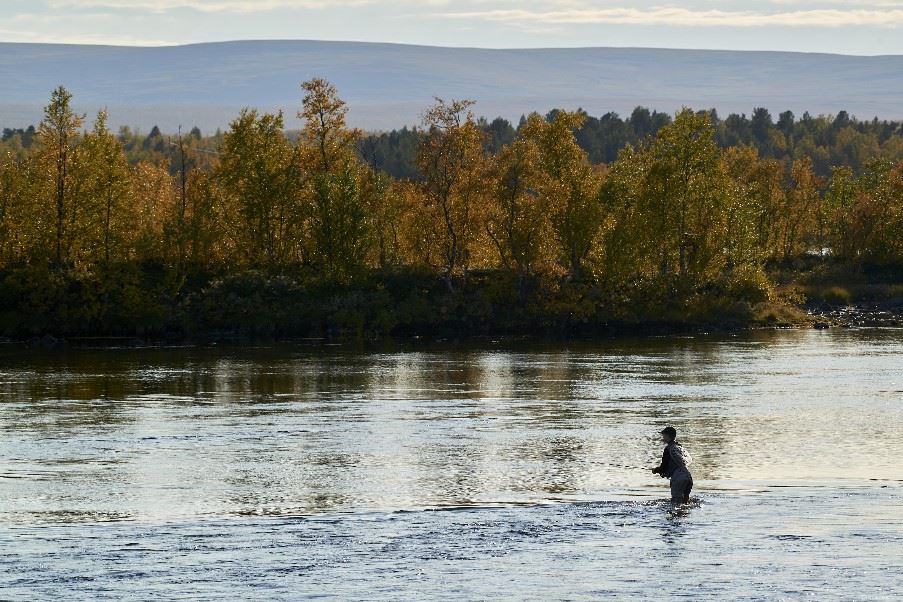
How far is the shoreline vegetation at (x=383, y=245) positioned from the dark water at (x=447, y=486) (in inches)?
1226

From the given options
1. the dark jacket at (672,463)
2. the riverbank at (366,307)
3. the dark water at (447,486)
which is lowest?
the dark water at (447,486)

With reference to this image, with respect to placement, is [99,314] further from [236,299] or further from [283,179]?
[283,179]

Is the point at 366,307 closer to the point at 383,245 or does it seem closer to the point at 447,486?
the point at 383,245

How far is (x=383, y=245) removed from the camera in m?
116

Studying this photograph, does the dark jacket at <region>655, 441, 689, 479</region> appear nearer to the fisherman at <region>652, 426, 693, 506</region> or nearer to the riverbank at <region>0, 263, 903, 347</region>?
the fisherman at <region>652, 426, 693, 506</region>

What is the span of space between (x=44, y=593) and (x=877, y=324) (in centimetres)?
8224

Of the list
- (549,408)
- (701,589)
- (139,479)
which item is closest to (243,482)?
Result: (139,479)

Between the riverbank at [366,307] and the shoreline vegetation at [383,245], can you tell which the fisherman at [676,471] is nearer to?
the riverbank at [366,307]

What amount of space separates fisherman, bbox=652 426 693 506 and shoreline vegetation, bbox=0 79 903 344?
62.3 metres

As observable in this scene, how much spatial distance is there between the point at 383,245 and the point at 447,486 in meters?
80.8

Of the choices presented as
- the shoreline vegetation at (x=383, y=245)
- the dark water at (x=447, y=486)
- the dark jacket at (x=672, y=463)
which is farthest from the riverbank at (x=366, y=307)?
the dark jacket at (x=672, y=463)

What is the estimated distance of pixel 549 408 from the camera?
52.6 metres

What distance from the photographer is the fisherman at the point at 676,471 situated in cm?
3253

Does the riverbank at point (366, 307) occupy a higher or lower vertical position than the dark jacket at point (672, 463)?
higher
